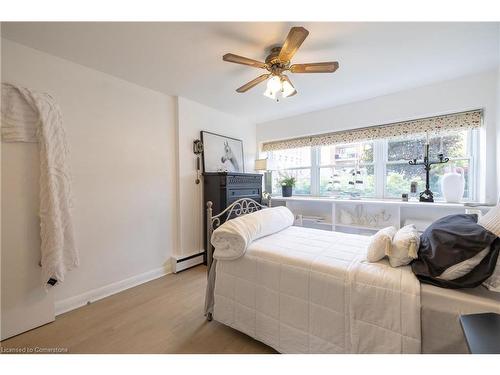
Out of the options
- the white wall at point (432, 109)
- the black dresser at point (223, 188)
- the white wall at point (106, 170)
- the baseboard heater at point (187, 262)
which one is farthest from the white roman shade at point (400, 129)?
the baseboard heater at point (187, 262)

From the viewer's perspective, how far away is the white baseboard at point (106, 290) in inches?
74.5

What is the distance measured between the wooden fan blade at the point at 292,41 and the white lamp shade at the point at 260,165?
217cm

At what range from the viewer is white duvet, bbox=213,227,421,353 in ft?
3.48

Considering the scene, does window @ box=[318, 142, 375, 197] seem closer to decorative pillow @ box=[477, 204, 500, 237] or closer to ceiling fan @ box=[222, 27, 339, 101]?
ceiling fan @ box=[222, 27, 339, 101]

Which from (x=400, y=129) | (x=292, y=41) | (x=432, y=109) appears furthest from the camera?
(x=400, y=129)

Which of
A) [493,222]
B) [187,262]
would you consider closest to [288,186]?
[187,262]

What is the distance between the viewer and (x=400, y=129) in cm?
273

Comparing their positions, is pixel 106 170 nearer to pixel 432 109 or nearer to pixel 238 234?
pixel 238 234

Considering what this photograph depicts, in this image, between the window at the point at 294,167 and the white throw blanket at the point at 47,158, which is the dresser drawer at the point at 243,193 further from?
the white throw blanket at the point at 47,158

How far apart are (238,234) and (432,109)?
270 cm

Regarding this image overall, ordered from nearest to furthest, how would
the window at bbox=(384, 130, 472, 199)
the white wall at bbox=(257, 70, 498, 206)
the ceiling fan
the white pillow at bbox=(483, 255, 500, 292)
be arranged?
the white pillow at bbox=(483, 255, 500, 292)
the ceiling fan
the white wall at bbox=(257, 70, 498, 206)
the window at bbox=(384, 130, 472, 199)

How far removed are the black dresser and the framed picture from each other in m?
0.25

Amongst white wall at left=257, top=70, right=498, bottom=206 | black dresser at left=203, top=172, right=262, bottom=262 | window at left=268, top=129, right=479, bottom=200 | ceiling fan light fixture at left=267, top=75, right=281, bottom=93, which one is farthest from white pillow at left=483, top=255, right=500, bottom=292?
black dresser at left=203, top=172, right=262, bottom=262
